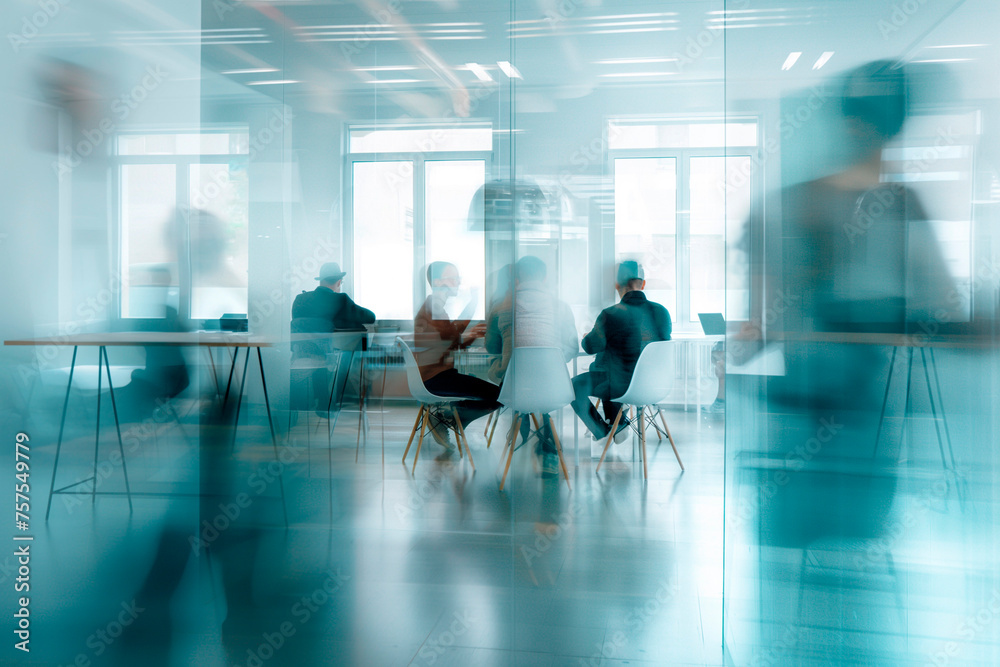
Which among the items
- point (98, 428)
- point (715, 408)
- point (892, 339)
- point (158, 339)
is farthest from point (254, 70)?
point (892, 339)

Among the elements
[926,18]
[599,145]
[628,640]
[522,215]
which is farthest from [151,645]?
[926,18]

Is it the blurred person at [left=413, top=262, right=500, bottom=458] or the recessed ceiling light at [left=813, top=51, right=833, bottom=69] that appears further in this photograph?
the blurred person at [left=413, top=262, right=500, bottom=458]

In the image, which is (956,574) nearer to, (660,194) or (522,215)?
(660,194)

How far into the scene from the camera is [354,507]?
88.1 inches

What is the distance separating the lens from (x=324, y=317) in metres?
2.28

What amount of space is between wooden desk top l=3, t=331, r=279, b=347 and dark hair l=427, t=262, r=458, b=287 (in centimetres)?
65

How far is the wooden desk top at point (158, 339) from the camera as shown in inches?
92.2

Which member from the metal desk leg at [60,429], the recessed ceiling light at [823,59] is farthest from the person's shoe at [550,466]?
the metal desk leg at [60,429]

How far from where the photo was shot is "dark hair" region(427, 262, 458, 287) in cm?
215

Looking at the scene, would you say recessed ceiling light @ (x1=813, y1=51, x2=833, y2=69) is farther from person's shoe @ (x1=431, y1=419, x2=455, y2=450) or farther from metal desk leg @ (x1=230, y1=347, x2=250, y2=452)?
metal desk leg @ (x1=230, y1=347, x2=250, y2=452)

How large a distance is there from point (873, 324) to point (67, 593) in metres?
2.81

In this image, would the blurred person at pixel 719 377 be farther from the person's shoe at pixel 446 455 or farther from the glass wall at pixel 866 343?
the person's shoe at pixel 446 455

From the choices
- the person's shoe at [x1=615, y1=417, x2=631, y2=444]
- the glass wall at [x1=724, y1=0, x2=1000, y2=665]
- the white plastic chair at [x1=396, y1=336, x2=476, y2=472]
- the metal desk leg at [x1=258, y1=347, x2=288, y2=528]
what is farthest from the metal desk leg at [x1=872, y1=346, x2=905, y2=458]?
the metal desk leg at [x1=258, y1=347, x2=288, y2=528]

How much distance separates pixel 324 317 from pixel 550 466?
972 mm
